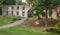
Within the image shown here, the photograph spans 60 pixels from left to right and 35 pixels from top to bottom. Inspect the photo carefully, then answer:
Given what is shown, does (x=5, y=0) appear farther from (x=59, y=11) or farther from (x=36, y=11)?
(x=36, y=11)

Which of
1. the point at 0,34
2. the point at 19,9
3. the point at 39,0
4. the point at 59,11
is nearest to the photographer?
the point at 0,34

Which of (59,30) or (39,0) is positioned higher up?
(39,0)

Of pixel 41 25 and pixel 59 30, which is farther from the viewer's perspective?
pixel 41 25

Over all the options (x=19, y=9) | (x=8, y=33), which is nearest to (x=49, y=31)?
(x=8, y=33)

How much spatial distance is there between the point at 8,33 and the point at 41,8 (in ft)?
25.0

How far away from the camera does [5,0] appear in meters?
68.4

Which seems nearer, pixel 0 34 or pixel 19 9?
pixel 0 34

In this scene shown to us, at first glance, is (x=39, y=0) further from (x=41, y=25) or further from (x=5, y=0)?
(x=5, y=0)

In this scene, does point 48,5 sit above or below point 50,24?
above

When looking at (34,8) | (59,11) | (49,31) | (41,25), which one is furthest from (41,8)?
(59,11)

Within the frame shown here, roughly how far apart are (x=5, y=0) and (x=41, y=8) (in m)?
29.7

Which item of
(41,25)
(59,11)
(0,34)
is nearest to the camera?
(0,34)

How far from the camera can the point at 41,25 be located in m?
46.9

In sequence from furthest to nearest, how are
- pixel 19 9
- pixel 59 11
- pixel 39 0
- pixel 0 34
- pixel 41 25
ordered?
1. pixel 19 9
2. pixel 59 11
3. pixel 41 25
4. pixel 39 0
5. pixel 0 34
